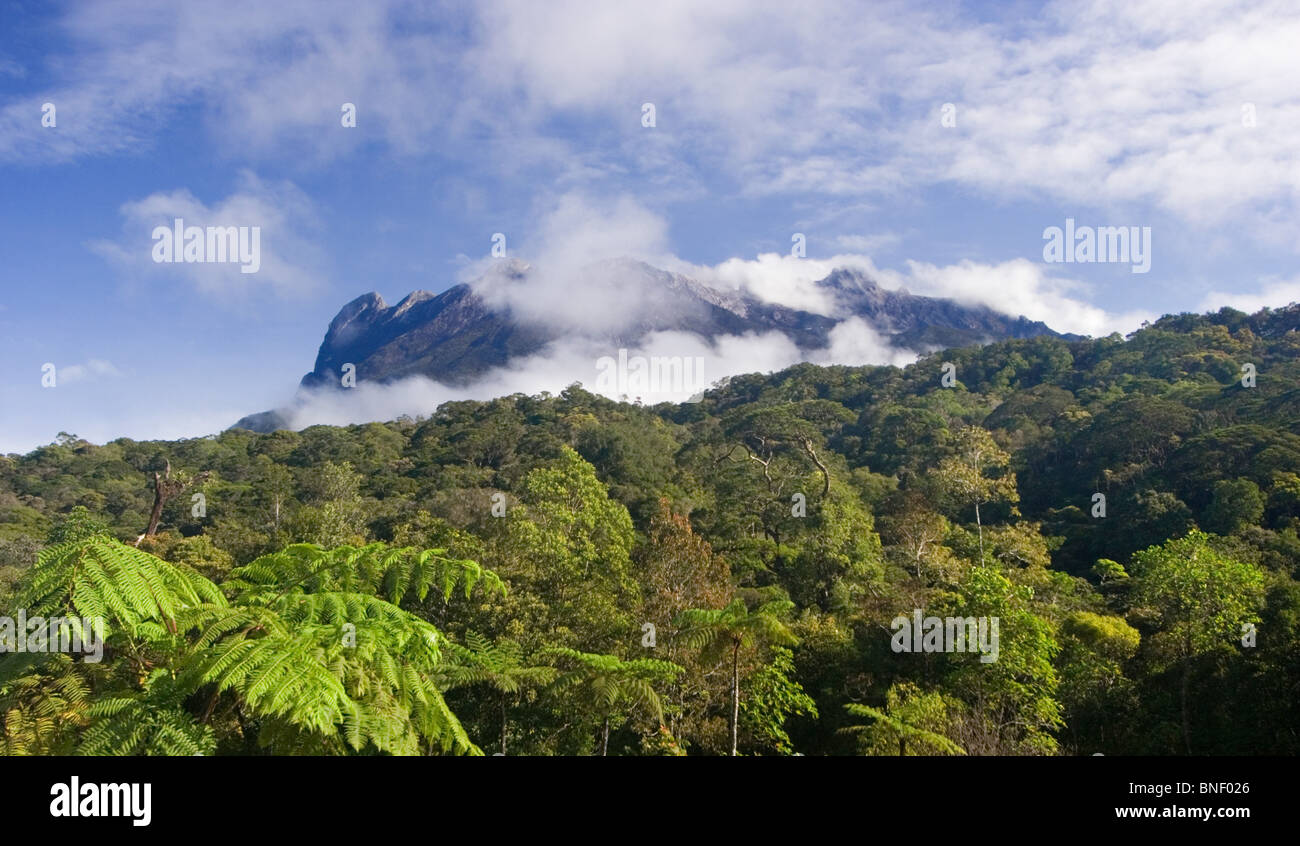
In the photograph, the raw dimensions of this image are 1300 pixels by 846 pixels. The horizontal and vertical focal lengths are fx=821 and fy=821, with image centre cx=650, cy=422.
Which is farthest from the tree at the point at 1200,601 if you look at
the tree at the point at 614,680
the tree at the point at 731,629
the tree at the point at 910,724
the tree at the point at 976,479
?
the tree at the point at 614,680

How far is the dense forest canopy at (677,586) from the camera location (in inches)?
164

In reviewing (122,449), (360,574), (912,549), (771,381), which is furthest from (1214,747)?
(771,381)

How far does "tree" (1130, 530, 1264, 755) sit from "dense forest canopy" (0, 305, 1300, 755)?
0.26 ft

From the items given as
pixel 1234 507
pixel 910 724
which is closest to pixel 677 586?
pixel 910 724

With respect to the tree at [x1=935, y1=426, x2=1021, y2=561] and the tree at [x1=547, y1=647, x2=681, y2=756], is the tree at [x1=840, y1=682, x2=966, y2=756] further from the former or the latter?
the tree at [x1=935, y1=426, x2=1021, y2=561]

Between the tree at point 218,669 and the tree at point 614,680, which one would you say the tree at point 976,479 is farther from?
the tree at point 218,669

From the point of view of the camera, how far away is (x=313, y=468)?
Answer: 5044cm

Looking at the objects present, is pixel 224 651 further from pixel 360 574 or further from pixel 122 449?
pixel 122 449

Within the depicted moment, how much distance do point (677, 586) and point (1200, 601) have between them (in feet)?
36.5

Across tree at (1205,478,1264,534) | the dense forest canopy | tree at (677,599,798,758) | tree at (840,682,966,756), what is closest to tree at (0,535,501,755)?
the dense forest canopy

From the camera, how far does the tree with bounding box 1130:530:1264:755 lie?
1672cm

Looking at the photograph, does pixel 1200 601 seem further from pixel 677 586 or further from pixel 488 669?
pixel 488 669

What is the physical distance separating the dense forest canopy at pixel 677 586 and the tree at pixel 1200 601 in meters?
0.08

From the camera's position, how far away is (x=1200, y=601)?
57.0ft
